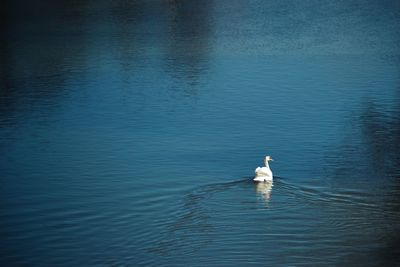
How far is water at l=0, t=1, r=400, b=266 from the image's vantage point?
19.1 metres

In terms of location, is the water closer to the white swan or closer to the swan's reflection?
the swan's reflection

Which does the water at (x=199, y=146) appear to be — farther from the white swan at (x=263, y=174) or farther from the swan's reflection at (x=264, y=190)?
the white swan at (x=263, y=174)

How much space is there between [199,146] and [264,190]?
486 centimetres

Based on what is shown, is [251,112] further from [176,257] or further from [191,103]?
[176,257]

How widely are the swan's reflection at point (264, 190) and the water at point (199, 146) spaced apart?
0.18ft

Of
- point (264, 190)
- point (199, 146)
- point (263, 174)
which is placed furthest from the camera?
point (199, 146)

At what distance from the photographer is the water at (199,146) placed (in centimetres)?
1912

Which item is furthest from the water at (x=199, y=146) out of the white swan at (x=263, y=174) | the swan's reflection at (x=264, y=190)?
the white swan at (x=263, y=174)

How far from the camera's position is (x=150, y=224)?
65.5 ft

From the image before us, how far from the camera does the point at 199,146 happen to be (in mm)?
26422

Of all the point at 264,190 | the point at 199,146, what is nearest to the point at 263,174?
the point at 264,190

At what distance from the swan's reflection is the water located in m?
0.05

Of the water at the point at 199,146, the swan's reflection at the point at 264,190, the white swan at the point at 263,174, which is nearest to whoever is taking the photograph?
the water at the point at 199,146

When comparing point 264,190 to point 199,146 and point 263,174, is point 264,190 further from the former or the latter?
point 199,146
